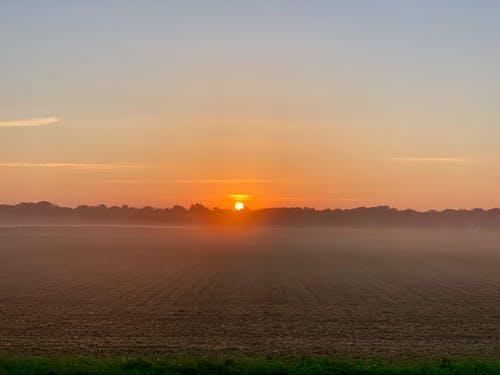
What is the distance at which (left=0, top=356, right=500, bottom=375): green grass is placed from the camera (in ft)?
48.0

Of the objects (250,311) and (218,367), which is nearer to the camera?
(218,367)

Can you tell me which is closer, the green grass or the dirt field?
the green grass

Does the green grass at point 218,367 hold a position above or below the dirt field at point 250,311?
above

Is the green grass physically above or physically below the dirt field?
above

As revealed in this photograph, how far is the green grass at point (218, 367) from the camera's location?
14.6 meters

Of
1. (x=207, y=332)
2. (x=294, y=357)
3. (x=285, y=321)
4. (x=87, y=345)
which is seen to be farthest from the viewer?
(x=285, y=321)

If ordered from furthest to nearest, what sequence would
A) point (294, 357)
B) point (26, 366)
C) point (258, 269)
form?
point (258, 269)
point (294, 357)
point (26, 366)

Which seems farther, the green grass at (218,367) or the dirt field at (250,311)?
the dirt field at (250,311)

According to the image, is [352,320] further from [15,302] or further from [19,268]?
[19,268]

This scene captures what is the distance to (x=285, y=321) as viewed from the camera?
82.8ft

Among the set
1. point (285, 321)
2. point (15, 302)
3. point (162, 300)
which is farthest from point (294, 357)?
point (15, 302)

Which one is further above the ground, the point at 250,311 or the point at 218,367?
the point at 218,367

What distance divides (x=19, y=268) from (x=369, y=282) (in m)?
26.9

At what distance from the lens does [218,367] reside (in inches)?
596
